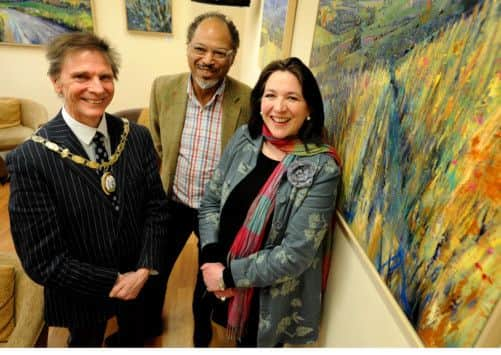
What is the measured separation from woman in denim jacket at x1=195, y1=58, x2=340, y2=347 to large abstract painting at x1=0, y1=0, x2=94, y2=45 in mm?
3236

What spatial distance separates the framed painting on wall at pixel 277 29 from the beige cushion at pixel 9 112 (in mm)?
2855

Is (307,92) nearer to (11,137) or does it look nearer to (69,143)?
(69,143)

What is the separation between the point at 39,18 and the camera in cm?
350

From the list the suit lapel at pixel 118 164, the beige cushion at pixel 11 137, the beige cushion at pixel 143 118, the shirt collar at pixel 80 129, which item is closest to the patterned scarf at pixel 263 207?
the suit lapel at pixel 118 164

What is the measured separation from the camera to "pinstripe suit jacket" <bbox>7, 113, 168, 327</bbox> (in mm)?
981

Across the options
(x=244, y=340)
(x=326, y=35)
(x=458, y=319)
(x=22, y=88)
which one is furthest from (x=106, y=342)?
(x=22, y=88)

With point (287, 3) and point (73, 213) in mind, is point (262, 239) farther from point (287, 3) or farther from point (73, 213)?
point (287, 3)

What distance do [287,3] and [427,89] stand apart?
132cm

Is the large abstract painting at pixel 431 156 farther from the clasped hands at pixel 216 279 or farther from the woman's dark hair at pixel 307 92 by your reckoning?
the clasped hands at pixel 216 279

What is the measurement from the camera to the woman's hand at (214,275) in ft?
4.29

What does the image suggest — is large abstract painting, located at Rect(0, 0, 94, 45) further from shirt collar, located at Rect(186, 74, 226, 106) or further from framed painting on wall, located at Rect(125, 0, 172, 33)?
shirt collar, located at Rect(186, 74, 226, 106)

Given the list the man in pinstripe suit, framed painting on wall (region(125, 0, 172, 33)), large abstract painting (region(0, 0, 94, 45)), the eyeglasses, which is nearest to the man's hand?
the man in pinstripe suit

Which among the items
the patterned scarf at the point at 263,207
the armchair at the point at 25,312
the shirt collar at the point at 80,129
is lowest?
the armchair at the point at 25,312

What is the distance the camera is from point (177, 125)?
1.56 metres
